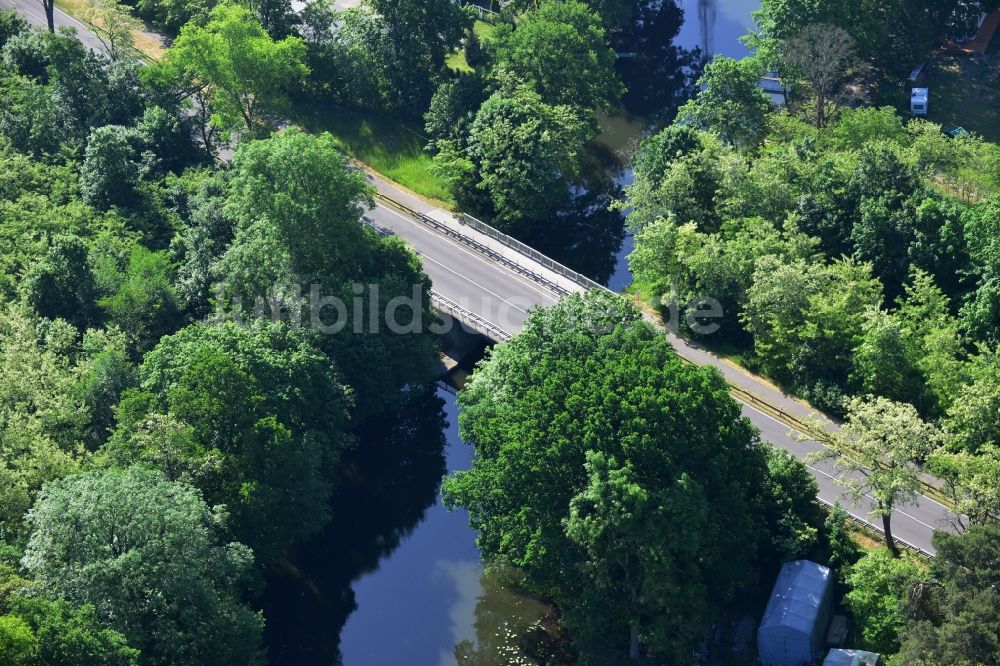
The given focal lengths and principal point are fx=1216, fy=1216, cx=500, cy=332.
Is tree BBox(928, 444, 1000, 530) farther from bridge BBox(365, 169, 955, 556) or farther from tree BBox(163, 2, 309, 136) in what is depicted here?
tree BBox(163, 2, 309, 136)

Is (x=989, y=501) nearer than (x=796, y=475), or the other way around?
(x=989, y=501)

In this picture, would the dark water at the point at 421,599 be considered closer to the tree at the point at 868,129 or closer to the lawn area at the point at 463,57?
the tree at the point at 868,129

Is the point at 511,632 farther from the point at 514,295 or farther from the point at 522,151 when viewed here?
the point at 522,151

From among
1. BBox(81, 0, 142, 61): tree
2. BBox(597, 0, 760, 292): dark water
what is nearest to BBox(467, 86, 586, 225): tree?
BBox(597, 0, 760, 292): dark water

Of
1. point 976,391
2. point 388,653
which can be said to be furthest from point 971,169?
point 388,653

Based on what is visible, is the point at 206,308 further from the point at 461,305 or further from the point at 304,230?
the point at 461,305

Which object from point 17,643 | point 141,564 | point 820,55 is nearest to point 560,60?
point 820,55
